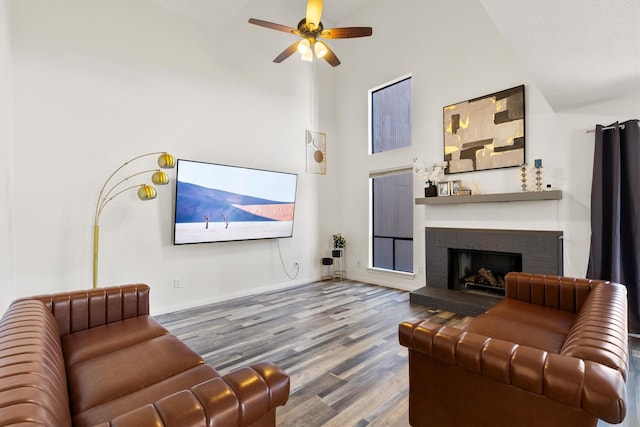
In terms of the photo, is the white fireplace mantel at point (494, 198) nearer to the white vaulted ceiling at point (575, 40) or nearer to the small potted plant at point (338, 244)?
the white vaulted ceiling at point (575, 40)

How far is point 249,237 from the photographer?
482 centimetres

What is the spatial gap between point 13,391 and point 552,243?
452cm

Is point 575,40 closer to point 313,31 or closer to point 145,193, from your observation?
point 313,31


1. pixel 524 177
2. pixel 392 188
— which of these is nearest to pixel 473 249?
pixel 524 177

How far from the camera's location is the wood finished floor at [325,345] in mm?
2064

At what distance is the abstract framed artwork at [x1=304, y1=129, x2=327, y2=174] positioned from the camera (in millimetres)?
5777

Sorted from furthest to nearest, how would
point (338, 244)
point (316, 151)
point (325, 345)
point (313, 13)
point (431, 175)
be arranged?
point (338, 244) → point (316, 151) → point (431, 175) → point (313, 13) → point (325, 345)

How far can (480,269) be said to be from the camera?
14.7 ft

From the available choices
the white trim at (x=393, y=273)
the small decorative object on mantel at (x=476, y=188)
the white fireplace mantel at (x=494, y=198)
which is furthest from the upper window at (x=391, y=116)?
the white trim at (x=393, y=273)

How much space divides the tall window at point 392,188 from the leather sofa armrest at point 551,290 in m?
2.61

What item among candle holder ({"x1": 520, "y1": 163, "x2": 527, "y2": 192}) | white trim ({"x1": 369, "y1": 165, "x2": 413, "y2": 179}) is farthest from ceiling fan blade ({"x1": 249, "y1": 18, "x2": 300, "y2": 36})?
candle holder ({"x1": 520, "y1": 163, "x2": 527, "y2": 192})

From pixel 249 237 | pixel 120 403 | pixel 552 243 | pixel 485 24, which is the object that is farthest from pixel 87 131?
pixel 552 243

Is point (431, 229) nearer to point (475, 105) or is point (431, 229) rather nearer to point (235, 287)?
point (475, 105)

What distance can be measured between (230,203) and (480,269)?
3814 mm
